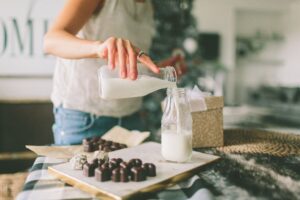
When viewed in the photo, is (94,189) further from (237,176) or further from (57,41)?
(57,41)

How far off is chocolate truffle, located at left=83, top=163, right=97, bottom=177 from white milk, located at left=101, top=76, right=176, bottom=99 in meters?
0.19

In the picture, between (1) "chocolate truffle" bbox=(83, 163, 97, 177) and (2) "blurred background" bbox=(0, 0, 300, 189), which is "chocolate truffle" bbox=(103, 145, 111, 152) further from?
(2) "blurred background" bbox=(0, 0, 300, 189)

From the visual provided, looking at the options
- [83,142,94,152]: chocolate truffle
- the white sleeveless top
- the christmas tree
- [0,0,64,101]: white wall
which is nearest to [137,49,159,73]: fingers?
[83,142,94,152]: chocolate truffle

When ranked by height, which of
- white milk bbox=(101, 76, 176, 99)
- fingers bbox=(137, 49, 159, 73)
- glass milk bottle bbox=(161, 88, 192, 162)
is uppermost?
fingers bbox=(137, 49, 159, 73)

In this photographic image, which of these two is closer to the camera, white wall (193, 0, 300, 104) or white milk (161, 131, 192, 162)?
white milk (161, 131, 192, 162)

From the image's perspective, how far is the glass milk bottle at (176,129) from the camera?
83cm

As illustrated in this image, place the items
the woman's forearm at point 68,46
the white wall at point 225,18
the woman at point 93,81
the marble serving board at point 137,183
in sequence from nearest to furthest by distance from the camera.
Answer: the marble serving board at point 137,183 < the woman's forearm at point 68,46 < the woman at point 93,81 < the white wall at point 225,18

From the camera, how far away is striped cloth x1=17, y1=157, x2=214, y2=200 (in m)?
0.63

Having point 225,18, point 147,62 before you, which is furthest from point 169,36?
point 225,18

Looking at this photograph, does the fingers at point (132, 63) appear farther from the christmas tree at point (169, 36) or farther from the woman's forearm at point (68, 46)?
the christmas tree at point (169, 36)

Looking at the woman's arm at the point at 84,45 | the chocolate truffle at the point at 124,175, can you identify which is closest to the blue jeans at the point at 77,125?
the woman's arm at the point at 84,45

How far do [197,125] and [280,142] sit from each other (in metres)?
0.29

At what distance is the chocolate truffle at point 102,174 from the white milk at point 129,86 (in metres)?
0.21

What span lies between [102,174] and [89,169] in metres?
0.05
